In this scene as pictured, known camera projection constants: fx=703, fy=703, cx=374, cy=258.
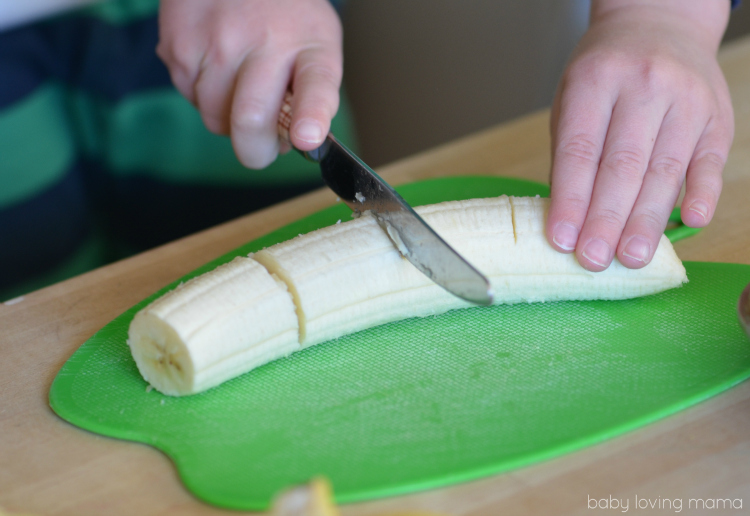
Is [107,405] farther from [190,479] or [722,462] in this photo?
[722,462]

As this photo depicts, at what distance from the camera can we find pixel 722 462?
911 mm

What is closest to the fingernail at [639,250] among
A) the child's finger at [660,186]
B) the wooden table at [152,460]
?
the child's finger at [660,186]

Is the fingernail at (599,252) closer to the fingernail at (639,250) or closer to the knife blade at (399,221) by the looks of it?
the fingernail at (639,250)

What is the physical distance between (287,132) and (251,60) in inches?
8.3

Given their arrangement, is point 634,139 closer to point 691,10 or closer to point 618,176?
point 618,176

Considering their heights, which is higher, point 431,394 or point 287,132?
point 287,132

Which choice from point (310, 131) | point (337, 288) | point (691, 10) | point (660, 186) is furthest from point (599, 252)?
point (691, 10)

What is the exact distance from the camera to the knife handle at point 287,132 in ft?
4.33

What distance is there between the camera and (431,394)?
1.04 m

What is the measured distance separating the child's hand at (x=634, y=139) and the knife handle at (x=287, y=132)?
425 millimetres

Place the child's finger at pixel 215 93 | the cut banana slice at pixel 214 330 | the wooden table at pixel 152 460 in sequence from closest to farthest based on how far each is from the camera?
the wooden table at pixel 152 460
the cut banana slice at pixel 214 330
the child's finger at pixel 215 93

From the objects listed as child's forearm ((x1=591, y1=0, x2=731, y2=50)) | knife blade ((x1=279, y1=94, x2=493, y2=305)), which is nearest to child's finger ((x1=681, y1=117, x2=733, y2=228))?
child's forearm ((x1=591, y1=0, x2=731, y2=50))

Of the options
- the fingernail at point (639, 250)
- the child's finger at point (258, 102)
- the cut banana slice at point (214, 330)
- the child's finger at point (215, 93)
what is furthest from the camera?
the child's finger at point (215, 93)

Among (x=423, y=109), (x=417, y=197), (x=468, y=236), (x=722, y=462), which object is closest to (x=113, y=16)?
(x=417, y=197)
